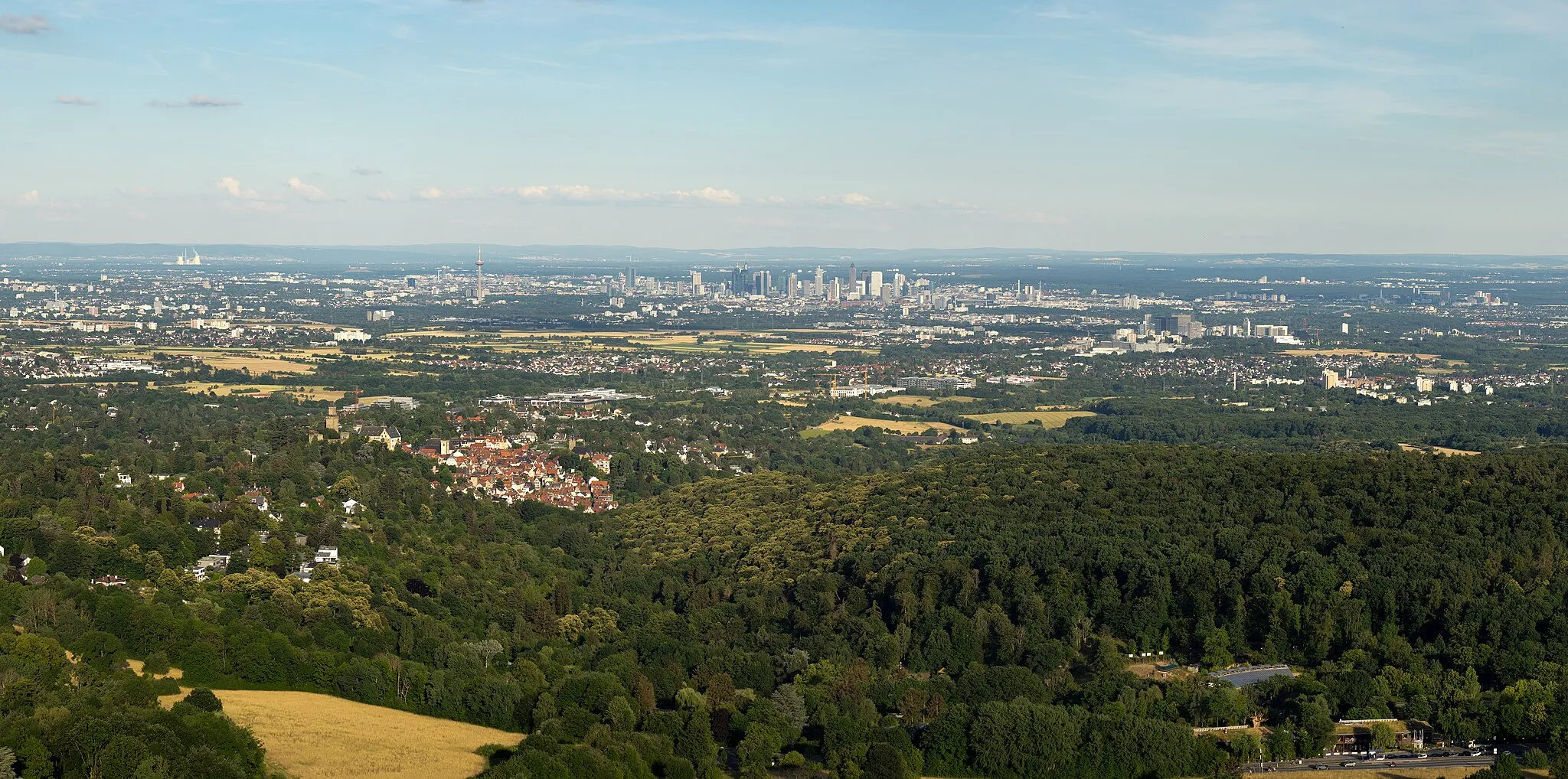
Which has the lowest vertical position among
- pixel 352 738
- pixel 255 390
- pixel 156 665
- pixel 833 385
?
pixel 833 385

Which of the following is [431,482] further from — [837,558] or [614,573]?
[837,558]

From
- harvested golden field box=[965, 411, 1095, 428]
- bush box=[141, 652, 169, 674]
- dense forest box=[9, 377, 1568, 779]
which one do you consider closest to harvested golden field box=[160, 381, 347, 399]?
dense forest box=[9, 377, 1568, 779]

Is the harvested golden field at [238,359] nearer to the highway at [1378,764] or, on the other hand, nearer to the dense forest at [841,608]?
the dense forest at [841,608]

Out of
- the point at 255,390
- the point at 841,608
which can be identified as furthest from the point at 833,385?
the point at 841,608

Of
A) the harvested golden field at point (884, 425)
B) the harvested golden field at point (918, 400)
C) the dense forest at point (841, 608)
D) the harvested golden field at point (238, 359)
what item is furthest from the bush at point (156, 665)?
the harvested golden field at point (238, 359)

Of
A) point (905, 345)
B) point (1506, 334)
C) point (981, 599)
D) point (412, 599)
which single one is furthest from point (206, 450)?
point (1506, 334)

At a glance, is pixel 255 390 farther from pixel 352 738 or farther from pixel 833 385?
pixel 352 738
